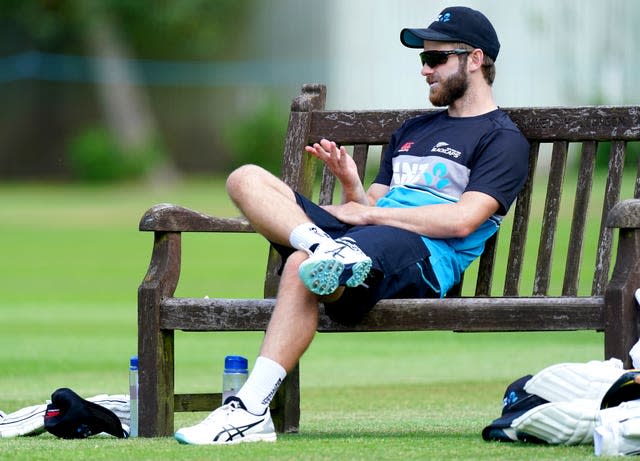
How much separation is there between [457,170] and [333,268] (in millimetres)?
907

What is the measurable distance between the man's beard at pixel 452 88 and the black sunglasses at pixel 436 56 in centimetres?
4

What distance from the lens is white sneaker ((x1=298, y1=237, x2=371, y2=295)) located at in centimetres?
485

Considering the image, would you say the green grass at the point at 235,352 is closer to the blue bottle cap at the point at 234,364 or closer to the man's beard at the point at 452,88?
the blue bottle cap at the point at 234,364

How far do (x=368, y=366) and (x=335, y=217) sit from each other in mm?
3586

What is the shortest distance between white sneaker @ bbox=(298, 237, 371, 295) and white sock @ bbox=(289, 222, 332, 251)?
0.05 metres

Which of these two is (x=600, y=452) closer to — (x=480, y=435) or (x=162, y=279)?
(x=480, y=435)

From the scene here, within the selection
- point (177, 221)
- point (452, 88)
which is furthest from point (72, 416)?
point (452, 88)

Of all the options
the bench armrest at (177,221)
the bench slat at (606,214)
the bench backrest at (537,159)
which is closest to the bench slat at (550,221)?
the bench backrest at (537,159)

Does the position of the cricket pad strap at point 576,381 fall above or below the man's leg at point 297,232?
below

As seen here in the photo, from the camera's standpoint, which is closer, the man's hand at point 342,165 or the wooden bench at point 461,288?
the wooden bench at point 461,288

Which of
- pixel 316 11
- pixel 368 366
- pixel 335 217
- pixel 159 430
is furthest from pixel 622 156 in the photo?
pixel 316 11

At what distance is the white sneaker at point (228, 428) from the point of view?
15.8 ft

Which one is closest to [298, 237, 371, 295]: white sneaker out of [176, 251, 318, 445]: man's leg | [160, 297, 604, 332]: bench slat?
[176, 251, 318, 445]: man's leg

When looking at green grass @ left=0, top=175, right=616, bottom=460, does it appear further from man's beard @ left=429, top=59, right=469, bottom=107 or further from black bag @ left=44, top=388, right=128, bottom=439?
man's beard @ left=429, top=59, right=469, bottom=107
